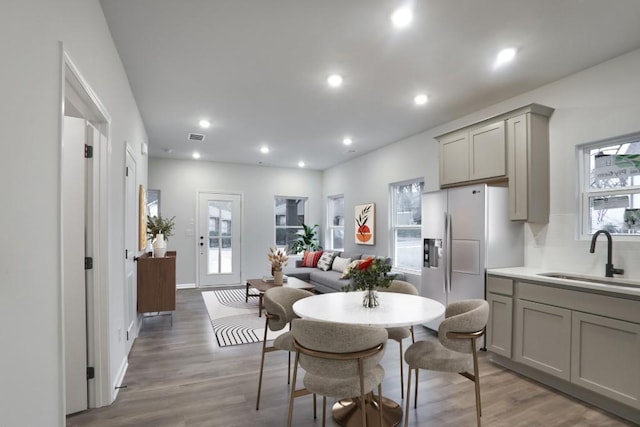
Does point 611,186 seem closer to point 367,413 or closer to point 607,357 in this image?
point 607,357

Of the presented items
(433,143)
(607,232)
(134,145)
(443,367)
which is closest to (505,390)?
(443,367)

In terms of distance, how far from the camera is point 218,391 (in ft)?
8.83

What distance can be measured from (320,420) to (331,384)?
2.42 feet

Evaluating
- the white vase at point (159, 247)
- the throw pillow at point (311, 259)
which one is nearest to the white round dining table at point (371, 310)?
the white vase at point (159, 247)

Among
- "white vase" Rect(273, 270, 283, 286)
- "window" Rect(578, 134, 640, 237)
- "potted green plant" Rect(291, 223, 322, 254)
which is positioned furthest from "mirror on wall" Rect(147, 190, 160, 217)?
"window" Rect(578, 134, 640, 237)

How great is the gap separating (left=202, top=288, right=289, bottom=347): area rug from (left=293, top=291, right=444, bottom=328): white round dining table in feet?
4.45

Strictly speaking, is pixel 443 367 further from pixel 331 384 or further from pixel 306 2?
pixel 306 2

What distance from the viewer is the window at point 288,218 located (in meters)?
8.16

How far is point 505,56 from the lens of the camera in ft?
9.21

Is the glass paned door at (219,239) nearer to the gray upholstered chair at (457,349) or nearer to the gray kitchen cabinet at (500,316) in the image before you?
the gray kitchen cabinet at (500,316)

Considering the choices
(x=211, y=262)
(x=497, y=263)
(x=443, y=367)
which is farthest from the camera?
(x=211, y=262)

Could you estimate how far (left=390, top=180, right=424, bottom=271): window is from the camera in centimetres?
525

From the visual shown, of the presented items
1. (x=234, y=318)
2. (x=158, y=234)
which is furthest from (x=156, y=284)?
(x=234, y=318)

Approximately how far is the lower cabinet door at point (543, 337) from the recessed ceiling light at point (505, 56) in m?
2.12
